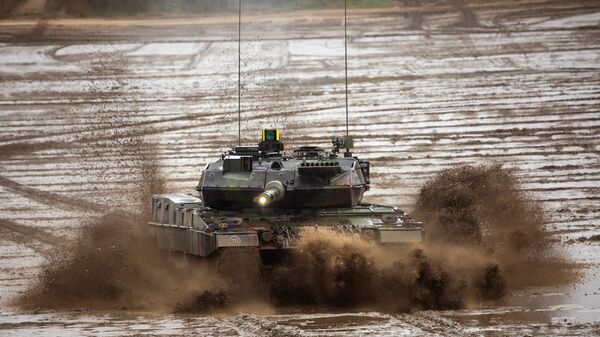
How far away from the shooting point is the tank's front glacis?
18984 mm

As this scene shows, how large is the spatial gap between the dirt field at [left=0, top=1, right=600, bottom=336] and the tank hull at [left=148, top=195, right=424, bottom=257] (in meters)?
1.88

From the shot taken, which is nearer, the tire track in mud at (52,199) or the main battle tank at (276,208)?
the main battle tank at (276,208)

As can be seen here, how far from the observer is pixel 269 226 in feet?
59.7

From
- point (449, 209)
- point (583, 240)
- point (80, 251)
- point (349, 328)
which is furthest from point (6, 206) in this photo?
point (349, 328)

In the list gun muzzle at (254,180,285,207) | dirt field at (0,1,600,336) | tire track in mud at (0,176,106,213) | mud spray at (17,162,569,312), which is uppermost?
dirt field at (0,1,600,336)

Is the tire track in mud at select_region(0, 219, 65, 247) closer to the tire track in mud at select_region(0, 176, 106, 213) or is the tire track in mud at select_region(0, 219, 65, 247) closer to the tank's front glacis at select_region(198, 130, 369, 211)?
the tire track in mud at select_region(0, 176, 106, 213)

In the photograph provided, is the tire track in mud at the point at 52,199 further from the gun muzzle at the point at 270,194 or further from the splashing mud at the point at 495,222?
the gun muzzle at the point at 270,194

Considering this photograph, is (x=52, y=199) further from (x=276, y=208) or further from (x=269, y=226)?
(x=269, y=226)

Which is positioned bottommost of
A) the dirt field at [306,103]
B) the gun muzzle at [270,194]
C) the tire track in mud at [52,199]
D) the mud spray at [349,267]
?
the mud spray at [349,267]

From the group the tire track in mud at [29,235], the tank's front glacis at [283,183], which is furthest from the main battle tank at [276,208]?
the tire track in mud at [29,235]

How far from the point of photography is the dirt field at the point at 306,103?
2725 cm

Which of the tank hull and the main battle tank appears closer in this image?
the tank hull

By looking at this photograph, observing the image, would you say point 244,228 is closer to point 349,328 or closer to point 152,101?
point 349,328

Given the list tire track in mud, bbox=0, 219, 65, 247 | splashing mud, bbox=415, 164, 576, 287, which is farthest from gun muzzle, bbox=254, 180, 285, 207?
tire track in mud, bbox=0, 219, 65, 247
